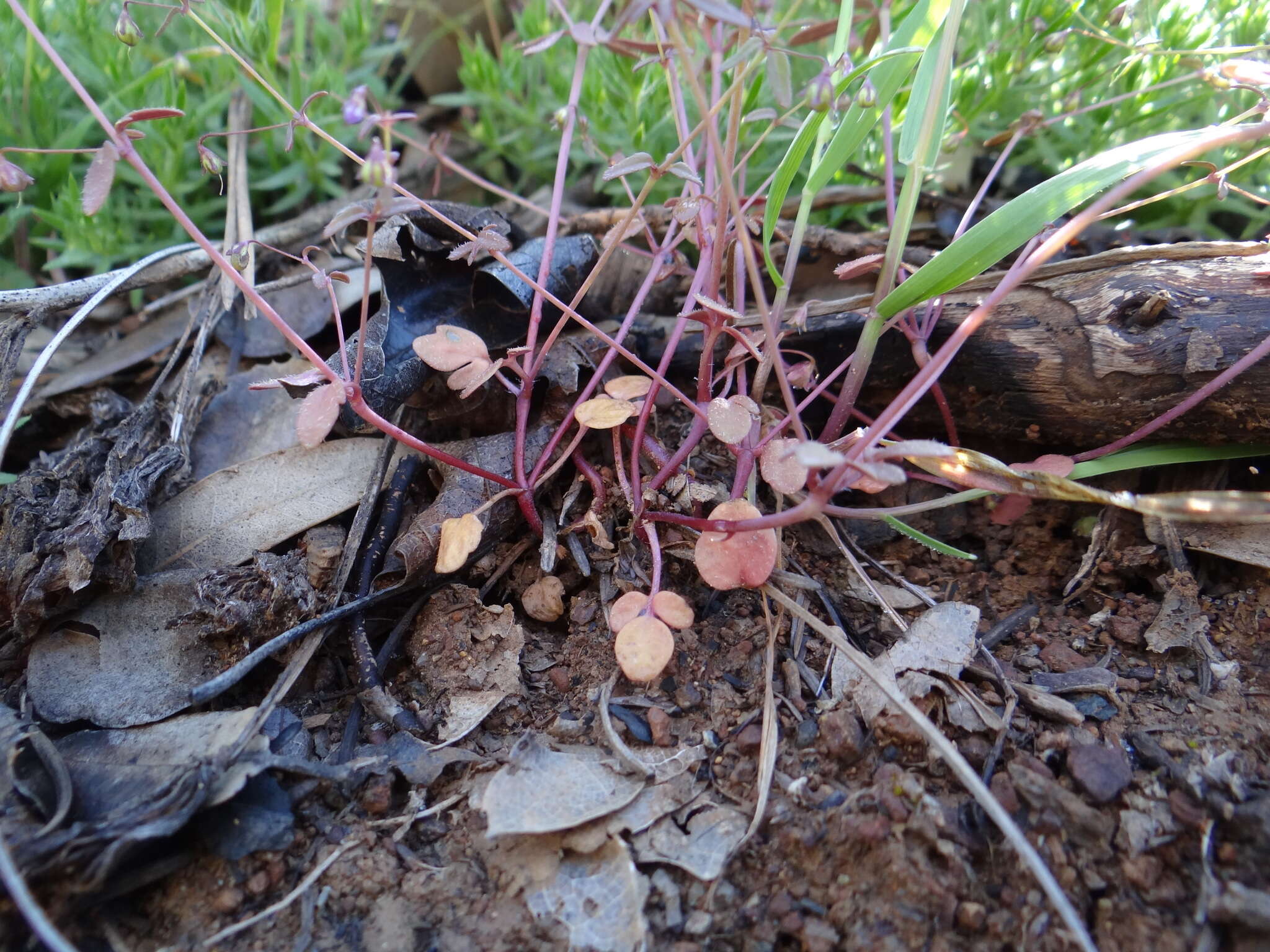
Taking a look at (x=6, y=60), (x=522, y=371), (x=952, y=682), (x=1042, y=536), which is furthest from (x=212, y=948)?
(x=6, y=60)

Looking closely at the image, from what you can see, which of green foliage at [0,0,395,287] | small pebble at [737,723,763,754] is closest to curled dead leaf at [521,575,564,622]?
small pebble at [737,723,763,754]

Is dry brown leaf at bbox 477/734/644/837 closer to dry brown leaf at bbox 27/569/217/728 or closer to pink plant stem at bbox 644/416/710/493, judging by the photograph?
pink plant stem at bbox 644/416/710/493

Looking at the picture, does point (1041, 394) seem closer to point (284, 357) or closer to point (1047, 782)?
point (1047, 782)

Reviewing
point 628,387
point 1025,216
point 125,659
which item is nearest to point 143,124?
point 125,659

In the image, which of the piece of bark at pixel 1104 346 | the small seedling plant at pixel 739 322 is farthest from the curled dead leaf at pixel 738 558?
the piece of bark at pixel 1104 346

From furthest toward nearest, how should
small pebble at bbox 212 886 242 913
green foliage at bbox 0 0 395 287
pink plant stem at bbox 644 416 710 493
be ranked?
green foliage at bbox 0 0 395 287 < pink plant stem at bbox 644 416 710 493 < small pebble at bbox 212 886 242 913

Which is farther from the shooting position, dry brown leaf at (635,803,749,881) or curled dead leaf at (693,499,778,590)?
curled dead leaf at (693,499,778,590)

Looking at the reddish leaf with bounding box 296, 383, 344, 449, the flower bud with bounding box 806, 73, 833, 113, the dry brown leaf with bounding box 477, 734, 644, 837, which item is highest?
the flower bud with bounding box 806, 73, 833, 113
